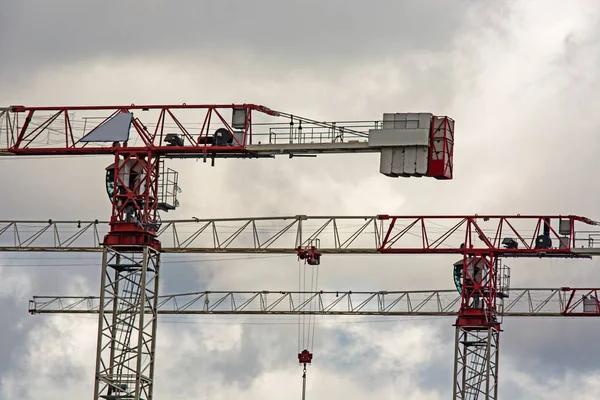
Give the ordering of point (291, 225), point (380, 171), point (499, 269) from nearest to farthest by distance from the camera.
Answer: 1. point (380, 171)
2. point (291, 225)
3. point (499, 269)

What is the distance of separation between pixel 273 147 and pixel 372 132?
268 inches

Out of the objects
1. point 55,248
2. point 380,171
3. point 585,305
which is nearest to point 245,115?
point 380,171

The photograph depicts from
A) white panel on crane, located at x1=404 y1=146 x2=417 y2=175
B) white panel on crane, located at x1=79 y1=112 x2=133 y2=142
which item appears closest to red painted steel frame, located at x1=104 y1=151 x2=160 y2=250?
white panel on crane, located at x1=79 y1=112 x2=133 y2=142

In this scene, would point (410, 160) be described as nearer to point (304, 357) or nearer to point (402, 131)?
point (402, 131)

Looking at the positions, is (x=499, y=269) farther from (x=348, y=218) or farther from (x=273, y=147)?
(x=273, y=147)

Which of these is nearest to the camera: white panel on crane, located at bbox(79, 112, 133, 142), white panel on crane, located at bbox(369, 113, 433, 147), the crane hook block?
white panel on crane, located at bbox(369, 113, 433, 147)

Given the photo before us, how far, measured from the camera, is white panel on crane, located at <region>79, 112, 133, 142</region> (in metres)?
126

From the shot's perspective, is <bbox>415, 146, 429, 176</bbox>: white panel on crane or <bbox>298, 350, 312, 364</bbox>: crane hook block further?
<bbox>298, 350, 312, 364</bbox>: crane hook block

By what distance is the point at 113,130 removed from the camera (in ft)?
415

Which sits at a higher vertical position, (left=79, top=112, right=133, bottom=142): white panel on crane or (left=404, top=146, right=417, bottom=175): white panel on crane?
(left=79, top=112, right=133, bottom=142): white panel on crane

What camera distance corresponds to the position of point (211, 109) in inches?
4924

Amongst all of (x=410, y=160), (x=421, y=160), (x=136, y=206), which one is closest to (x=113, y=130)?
(x=136, y=206)

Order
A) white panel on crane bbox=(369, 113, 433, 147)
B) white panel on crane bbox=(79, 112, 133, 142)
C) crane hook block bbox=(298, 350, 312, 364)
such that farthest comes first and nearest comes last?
crane hook block bbox=(298, 350, 312, 364)
white panel on crane bbox=(79, 112, 133, 142)
white panel on crane bbox=(369, 113, 433, 147)

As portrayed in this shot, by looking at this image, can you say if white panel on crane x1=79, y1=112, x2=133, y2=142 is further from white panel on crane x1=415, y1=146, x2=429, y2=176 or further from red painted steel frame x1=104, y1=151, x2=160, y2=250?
white panel on crane x1=415, y1=146, x2=429, y2=176
